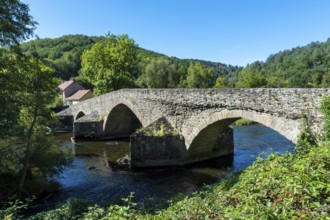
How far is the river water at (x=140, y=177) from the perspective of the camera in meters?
12.2

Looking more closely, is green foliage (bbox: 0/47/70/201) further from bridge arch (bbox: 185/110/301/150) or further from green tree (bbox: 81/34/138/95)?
green tree (bbox: 81/34/138/95)

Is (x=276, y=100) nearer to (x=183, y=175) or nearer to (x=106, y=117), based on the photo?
(x=183, y=175)

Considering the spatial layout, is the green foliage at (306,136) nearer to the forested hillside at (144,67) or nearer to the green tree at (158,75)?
the forested hillside at (144,67)

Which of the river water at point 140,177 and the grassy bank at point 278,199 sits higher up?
the grassy bank at point 278,199

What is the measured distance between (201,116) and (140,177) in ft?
13.8

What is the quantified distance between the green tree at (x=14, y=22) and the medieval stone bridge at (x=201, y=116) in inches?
301

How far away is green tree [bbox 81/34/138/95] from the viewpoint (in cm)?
3591

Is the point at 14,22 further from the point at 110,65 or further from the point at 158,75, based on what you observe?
the point at 158,75

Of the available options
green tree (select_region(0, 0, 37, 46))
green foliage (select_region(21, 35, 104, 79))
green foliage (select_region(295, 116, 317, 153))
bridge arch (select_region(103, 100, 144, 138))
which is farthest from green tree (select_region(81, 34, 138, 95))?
green foliage (select_region(21, 35, 104, 79))

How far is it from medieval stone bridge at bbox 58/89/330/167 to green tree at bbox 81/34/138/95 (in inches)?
475

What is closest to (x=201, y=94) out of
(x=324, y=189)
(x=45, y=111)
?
(x=45, y=111)

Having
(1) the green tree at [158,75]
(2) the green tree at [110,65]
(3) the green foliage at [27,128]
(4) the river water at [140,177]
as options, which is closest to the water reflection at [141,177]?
(4) the river water at [140,177]

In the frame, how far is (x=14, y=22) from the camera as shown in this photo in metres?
10.2

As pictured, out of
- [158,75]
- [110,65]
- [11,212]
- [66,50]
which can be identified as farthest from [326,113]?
[66,50]
